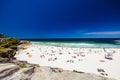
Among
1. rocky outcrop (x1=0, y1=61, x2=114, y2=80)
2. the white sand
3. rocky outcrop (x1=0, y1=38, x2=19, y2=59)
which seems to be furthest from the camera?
rocky outcrop (x1=0, y1=38, x2=19, y2=59)

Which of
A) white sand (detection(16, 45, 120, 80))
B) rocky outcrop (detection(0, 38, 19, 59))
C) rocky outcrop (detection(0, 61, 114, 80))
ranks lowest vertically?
white sand (detection(16, 45, 120, 80))

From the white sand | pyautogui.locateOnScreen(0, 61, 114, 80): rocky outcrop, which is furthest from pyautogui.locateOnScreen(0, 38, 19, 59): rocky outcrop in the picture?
pyautogui.locateOnScreen(0, 61, 114, 80): rocky outcrop

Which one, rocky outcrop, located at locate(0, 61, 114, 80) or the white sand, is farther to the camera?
the white sand

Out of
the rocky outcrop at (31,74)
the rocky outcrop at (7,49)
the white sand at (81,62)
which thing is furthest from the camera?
the rocky outcrop at (7,49)

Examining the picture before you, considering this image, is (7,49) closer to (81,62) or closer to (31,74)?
(31,74)

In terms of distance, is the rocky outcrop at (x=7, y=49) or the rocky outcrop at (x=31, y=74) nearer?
the rocky outcrop at (x=31, y=74)

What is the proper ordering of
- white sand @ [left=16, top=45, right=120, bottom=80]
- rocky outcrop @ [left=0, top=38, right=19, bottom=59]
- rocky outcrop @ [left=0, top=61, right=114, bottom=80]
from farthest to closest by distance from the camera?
rocky outcrop @ [left=0, top=38, right=19, bottom=59] < white sand @ [left=16, top=45, right=120, bottom=80] < rocky outcrop @ [left=0, top=61, right=114, bottom=80]

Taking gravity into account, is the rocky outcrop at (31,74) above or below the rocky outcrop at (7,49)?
below

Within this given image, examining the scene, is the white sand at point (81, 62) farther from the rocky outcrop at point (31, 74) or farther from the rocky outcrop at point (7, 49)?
the rocky outcrop at point (31, 74)

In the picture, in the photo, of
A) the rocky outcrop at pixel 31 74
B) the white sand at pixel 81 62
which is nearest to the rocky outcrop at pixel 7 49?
the white sand at pixel 81 62

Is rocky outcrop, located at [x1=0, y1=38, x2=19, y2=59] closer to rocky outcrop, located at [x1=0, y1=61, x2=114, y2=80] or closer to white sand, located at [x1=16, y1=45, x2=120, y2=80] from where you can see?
white sand, located at [x1=16, y1=45, x2=120, y2=80]

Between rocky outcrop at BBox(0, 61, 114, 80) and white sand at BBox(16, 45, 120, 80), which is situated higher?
rocky outcrop at BBox(0, 61, 114, 80)

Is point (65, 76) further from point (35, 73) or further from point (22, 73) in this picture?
point (22, 73)

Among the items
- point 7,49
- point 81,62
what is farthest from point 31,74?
point 81,62
